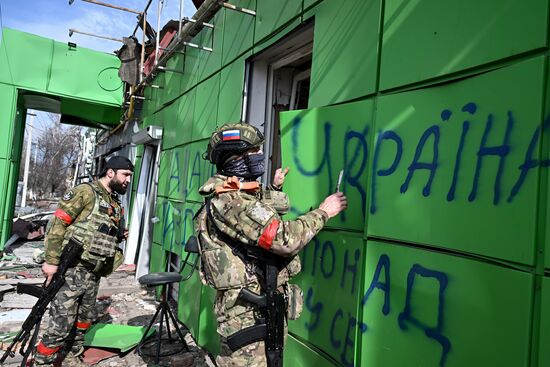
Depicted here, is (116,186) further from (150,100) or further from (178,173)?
(150,100)

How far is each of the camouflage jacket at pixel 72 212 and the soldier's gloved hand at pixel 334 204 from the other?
90.3 inches

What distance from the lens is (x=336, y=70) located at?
7.47 ft

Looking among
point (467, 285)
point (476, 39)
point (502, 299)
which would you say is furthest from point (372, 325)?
point (476, 39)

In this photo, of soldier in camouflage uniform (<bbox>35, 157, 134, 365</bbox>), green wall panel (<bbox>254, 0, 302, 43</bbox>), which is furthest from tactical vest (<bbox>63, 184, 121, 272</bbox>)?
green wall panel (<bbox>254, 0, 302, 43</bbox>)

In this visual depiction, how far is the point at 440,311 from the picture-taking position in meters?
1.53

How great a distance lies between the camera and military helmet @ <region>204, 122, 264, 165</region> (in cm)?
207

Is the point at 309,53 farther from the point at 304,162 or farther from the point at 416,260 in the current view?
the point at 416,260

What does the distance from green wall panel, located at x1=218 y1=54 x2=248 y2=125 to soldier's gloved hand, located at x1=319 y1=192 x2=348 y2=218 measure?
171 cm

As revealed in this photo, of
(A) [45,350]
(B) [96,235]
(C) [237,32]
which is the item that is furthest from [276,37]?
(A) [45,350]

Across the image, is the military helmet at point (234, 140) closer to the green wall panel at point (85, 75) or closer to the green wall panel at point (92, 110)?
the green wall panel at point (85, 75)

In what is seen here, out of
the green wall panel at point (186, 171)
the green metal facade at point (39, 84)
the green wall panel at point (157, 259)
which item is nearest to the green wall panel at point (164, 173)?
the green wall panel at point (186, 171)

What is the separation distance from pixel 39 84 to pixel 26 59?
54cm

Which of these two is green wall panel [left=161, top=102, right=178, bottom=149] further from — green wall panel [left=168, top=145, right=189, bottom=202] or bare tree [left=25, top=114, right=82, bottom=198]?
bare tree [left=25, top=114, right=82, bottom=198]

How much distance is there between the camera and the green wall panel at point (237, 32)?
3447 mm
